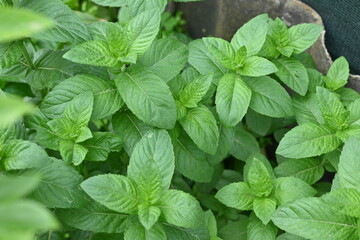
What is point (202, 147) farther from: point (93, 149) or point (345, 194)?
point (345, 194)

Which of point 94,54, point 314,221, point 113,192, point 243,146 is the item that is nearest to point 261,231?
point 314,221

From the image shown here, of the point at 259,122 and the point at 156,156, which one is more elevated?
the point at 156,156

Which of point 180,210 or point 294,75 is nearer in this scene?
point 180,210

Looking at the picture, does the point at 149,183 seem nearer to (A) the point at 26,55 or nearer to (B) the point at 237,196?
(B) the point at 237,196

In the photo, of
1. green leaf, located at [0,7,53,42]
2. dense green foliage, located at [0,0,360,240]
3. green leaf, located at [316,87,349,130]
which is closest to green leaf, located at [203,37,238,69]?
dense green foliage, located at [0,0,360,240]

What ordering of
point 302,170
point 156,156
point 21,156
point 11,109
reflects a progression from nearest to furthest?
point 11,109 → point 21,156 → point 156,156 → point 302,170

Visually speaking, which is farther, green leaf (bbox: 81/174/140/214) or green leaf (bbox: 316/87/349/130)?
green leaf (bbox: 316/87/349/130)

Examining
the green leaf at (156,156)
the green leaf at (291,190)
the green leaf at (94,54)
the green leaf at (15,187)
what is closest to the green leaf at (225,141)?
the green leaf at (291,190)

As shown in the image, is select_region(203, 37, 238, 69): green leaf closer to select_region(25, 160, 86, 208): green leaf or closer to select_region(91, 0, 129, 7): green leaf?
select_region(91, 0, 129, 7): green leaf
